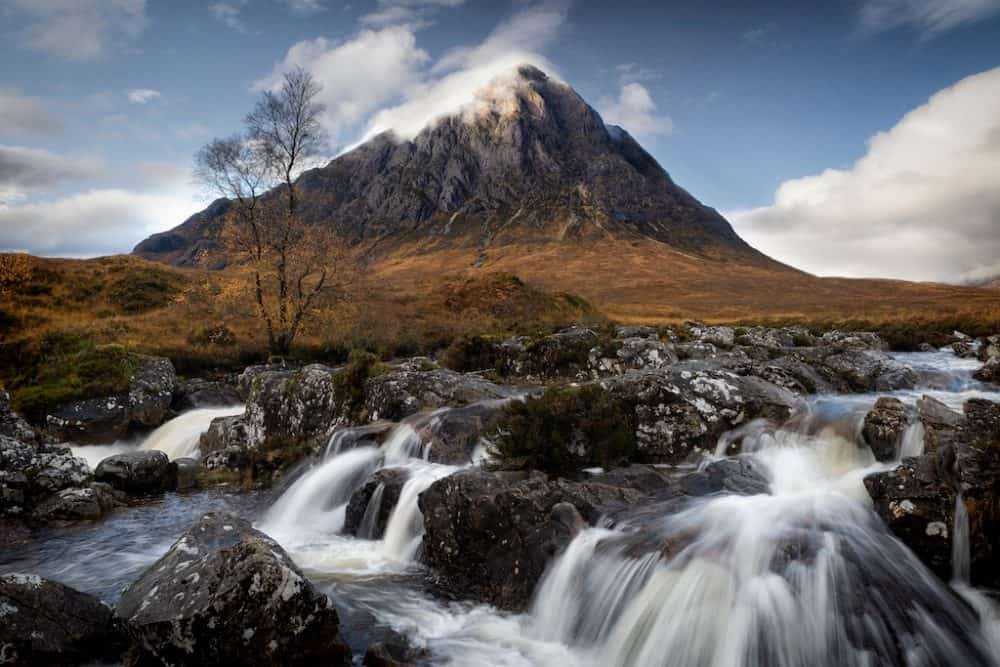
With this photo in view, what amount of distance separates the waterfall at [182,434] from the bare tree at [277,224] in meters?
8.61

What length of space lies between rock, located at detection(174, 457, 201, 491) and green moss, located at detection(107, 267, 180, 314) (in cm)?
2505

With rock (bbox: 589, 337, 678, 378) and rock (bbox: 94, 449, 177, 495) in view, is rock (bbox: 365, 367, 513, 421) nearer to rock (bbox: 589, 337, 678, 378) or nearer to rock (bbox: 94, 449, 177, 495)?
rock (bbox: 94, 449, 177, 495)

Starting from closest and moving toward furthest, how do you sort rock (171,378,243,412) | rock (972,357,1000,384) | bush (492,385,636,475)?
bush (492,385,636,475) < rock (972,357,1000,384) < rock (171,378,243,412)

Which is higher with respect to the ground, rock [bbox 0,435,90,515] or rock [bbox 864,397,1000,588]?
rock [bbox 864,397,1000,588]

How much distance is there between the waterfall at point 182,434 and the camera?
17078 millimetres

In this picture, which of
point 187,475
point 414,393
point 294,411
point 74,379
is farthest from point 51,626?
point 74,379

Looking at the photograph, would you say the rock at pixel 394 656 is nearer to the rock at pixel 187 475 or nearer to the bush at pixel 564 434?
the bush at pixel 564 434

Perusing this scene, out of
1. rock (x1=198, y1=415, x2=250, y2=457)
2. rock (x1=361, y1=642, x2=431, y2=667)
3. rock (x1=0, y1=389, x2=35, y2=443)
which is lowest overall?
A: rock (x1=361, y1=642, x2=431, y2=667)

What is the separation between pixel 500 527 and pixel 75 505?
967cm

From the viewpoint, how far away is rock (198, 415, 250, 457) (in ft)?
53.1

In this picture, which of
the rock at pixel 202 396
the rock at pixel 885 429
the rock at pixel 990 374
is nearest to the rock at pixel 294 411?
the rock at pixel 202 396

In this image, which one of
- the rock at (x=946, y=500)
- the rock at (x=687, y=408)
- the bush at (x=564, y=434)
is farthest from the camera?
the rock at (x=687, y=408)

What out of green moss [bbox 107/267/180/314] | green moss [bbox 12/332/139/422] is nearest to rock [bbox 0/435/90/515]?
green moss [bbox 12/332/139/422]

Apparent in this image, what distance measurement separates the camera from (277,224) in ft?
90.3
